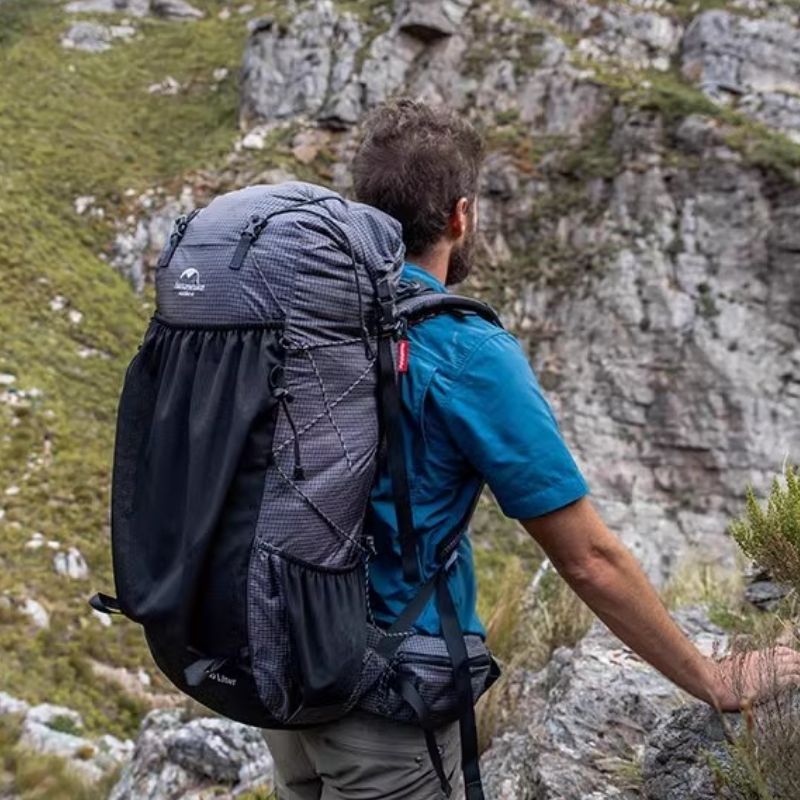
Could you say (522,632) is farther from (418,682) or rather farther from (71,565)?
(71,565)

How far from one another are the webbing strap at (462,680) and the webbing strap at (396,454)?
9 cm

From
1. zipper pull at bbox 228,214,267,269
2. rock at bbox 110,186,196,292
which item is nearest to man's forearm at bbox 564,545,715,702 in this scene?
zipper pull at bbox 228,214,267,269

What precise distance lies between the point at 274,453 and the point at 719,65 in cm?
2016

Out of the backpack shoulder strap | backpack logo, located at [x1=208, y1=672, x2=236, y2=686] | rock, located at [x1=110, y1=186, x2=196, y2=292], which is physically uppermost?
the backpack shoulder strap

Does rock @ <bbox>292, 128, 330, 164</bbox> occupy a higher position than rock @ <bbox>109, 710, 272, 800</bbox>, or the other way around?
rock @ <bbox>292, 128, 330, 164</bbox>

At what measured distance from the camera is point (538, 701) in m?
4.12

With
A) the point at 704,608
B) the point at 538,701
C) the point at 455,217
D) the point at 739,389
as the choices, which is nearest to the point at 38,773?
the point at 538,701

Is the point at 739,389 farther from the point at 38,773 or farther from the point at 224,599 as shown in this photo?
the point at 224,599

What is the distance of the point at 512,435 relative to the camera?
1.71 meters

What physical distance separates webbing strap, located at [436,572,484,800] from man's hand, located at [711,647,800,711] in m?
0.53

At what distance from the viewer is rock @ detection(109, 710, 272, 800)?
14.8 feet

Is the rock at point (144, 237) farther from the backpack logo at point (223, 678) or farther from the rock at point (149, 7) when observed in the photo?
the backpack logo at point (223, 678)

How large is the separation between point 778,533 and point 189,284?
64.5 inches

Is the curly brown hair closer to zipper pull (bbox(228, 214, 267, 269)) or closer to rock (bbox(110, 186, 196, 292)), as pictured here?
zipper pull (bbox(228, 214, 267, 269))
